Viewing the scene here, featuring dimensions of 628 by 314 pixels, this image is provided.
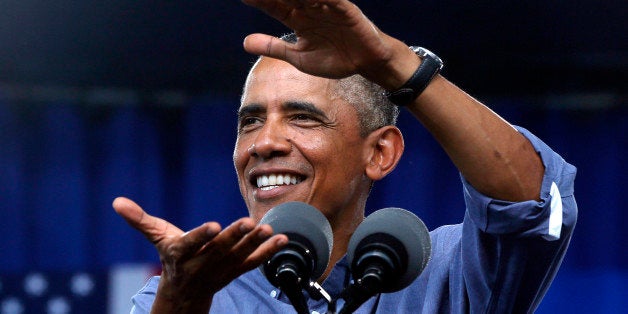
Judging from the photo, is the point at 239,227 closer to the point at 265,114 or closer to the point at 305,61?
the point at 305,61

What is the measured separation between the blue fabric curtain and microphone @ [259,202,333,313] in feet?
9.11

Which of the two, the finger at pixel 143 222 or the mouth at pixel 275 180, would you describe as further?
the mouth at pixel 275 180

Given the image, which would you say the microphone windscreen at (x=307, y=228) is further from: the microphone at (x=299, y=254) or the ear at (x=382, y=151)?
the ear at (x=382, y=151)

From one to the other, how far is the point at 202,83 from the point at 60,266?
980 mm

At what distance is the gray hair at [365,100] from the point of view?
2.32m

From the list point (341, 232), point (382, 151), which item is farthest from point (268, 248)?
point (382, 151)

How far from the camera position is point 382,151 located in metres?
2.39

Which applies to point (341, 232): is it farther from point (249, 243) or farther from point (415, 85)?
point (249, 243)

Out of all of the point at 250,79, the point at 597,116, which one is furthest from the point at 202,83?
the point at 250,79

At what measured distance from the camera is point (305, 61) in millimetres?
1678

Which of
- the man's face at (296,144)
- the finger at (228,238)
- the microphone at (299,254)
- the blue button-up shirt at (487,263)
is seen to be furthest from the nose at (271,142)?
the finger at (228,238)

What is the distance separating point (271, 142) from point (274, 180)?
79 millimetres

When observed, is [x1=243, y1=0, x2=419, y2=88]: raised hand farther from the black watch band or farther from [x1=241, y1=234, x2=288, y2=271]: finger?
[x1=241, y1=234, x2=288, y2=271]: finger

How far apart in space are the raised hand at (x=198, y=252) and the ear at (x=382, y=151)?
82cm
